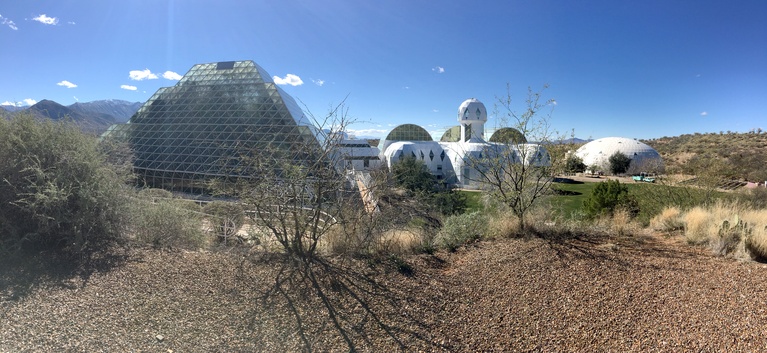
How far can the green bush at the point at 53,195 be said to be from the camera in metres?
5.20

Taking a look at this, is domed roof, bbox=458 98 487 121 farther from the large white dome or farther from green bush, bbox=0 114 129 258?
green bush, bbox=0 114 129 258

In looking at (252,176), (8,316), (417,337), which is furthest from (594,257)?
(8,316)

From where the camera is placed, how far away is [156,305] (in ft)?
12.8

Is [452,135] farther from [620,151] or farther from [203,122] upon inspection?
[203,122]

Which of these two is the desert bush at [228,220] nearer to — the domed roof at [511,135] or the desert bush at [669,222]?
the domed roof at [511,135]

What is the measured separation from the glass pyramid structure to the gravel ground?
1317 centimetres

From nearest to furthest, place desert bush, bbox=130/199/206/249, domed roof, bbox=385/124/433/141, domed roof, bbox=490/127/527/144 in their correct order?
desert bush, bbox=130/199/206/249 → domed roof, bbox=490/127/527/144 → domed roof, bbox=385/124/433/141

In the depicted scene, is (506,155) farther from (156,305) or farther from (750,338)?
(156,305)

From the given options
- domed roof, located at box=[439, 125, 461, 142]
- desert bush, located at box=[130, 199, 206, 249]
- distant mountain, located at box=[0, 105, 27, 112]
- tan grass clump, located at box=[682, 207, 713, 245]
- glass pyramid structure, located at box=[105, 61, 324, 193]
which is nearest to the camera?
tan grass clump, located at box=[682, 207, 713, 245]

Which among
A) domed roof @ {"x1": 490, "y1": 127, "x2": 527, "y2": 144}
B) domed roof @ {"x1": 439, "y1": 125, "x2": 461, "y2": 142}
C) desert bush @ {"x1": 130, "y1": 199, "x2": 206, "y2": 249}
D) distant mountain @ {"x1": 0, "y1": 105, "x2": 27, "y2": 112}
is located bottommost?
desert bush @ {"x1": 130, "y1": 199, "x2": 206, "y2": 249}

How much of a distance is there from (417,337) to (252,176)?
3281mm

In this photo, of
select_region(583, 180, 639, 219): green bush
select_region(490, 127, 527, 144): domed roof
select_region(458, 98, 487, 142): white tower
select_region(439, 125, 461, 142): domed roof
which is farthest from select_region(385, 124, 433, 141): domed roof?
select_region(490, 127, 527, 144): domed roof

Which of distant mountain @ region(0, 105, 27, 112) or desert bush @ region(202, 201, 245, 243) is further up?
distant mountain @ region(0, 105, 27, 112)

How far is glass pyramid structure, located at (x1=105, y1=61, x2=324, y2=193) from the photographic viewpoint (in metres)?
19.3
